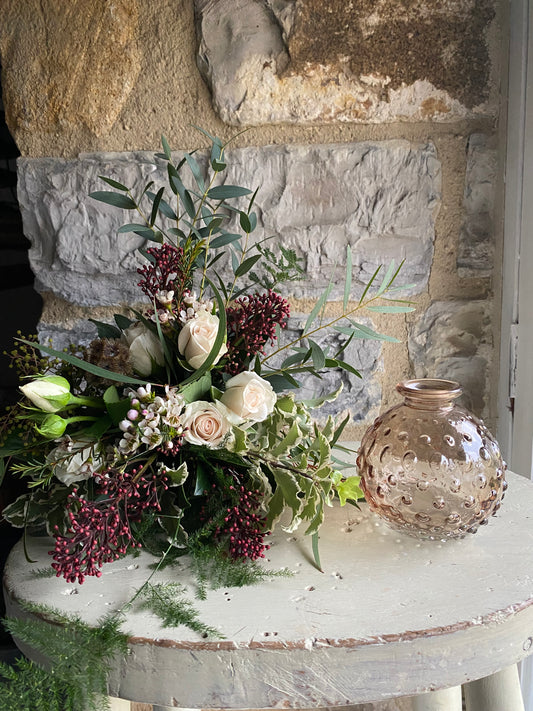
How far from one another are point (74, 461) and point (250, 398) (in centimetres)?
20

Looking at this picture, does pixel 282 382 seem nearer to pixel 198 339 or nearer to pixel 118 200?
pixel 198 339

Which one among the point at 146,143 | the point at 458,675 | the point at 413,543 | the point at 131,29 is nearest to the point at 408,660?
the point at 458,675

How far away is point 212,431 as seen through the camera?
0.71 meters

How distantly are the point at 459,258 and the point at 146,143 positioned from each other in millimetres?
546

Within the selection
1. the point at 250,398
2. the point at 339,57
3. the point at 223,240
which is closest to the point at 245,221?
the point at 223,240

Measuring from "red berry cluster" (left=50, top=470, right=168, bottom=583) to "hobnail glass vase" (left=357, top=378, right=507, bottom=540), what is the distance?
248mm

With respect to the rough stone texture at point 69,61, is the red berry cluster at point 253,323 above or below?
below

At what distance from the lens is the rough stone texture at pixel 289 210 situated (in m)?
1.08

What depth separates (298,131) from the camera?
109 centimetres

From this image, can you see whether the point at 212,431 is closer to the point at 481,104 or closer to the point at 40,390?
the point at 40,390

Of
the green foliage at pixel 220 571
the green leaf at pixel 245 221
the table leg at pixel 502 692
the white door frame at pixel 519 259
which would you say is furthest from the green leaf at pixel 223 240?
the table leg at pixel 502 692

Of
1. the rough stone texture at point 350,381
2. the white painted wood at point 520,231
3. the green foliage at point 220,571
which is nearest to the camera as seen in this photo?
the green foliage at point 220,571

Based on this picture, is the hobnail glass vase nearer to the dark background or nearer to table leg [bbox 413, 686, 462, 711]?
table leg [bbox 413, 686, 462, 711]

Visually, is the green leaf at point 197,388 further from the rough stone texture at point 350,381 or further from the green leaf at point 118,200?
the rough stone texture at point 350,381
